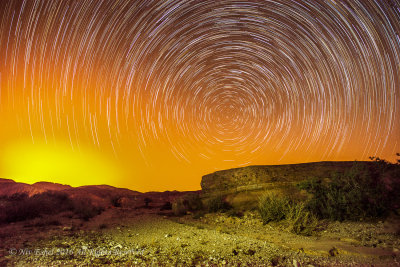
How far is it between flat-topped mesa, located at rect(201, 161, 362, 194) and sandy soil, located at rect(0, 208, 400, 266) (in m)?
7.01

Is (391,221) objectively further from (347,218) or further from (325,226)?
(325,226)

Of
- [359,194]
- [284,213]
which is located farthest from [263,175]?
[359,194]

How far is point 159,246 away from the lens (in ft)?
21.8

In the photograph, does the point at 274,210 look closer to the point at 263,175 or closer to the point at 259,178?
the point at 259,178

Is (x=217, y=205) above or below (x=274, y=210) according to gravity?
above

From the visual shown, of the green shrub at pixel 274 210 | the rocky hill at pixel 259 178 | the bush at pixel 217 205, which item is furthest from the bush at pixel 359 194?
the bush at pixel 217 205

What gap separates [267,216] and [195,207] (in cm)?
783

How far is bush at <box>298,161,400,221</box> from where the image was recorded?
9969 millimetres

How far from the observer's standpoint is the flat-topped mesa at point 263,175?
1595 centimetres

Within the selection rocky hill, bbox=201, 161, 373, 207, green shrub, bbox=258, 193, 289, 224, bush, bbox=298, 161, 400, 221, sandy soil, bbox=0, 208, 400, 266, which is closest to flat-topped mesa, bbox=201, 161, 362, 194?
rocky hill, bbox=201, 161, 373, 207

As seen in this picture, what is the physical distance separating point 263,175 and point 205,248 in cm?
1185

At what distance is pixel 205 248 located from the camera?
6.45 metres

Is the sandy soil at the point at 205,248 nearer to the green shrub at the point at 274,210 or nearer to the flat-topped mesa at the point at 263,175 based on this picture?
the green shrub at the point at 274,210

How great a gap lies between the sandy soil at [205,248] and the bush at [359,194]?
3.23 ft
